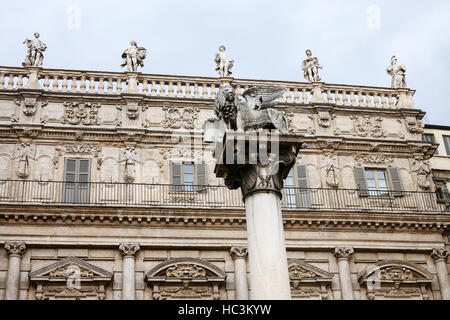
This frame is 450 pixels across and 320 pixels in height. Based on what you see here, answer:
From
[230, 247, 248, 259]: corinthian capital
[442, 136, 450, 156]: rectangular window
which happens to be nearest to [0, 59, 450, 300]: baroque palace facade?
[230, 247, 248, 259]: corinthian capital

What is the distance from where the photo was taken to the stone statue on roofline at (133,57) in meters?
28.9

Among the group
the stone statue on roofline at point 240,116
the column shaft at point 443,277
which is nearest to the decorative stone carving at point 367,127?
the column shaft at point 443,277

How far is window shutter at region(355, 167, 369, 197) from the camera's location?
28342 mm

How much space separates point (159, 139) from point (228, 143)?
607 inches

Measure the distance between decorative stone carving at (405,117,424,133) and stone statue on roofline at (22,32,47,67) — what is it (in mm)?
16136

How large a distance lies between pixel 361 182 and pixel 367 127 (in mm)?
2763

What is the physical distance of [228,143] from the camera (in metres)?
12.7

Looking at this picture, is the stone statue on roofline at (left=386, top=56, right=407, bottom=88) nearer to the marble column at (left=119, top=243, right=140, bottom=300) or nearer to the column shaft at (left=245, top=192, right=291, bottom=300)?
the marble column at (left=119, top=243, right=140, bottom=300)

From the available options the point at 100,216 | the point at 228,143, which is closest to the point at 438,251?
the point at 100,216

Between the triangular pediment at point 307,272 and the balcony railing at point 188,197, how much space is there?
217 cm
